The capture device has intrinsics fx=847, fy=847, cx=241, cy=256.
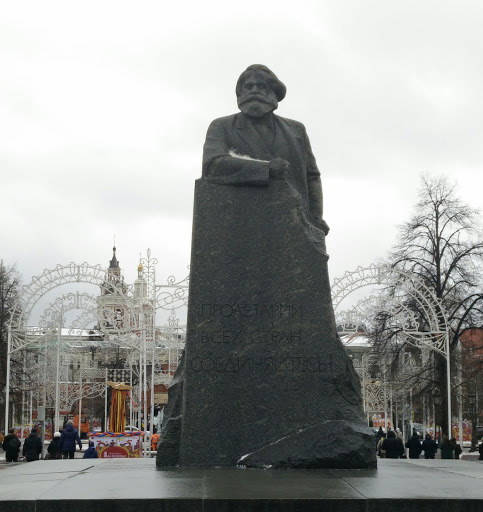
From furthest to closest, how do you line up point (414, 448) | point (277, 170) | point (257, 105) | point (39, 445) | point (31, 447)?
1. point (414, 448)
2. point (39, 445)
3. point (31, 447)
4. point (257, 105)
5. point (277, 170)

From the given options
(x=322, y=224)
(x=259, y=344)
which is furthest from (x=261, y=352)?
(x=322, y=224)

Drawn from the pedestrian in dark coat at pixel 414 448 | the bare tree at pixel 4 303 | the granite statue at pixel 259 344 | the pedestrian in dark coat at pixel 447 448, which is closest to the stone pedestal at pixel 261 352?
the granite statue at pixel 259 344

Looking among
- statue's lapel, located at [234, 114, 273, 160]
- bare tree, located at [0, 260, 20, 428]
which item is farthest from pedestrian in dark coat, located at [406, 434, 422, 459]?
bare tree, located at [0, 260, 20, 428]

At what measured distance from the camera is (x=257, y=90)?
8586mm

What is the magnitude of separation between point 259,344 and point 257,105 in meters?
2.46

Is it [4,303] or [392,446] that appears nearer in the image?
[392,446]

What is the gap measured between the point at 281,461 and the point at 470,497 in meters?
2.45

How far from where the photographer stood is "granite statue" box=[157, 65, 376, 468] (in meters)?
7.55

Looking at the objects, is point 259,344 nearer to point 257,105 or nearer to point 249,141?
point 249,141

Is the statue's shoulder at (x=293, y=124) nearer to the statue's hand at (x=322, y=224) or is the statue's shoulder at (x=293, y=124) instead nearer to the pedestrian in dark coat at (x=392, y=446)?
the statue's hand at (x=322, y=224)

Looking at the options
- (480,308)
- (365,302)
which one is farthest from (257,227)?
(480,308)

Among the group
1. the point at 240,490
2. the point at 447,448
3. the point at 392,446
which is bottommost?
the point at 447,448

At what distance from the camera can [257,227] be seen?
26.5 feet
